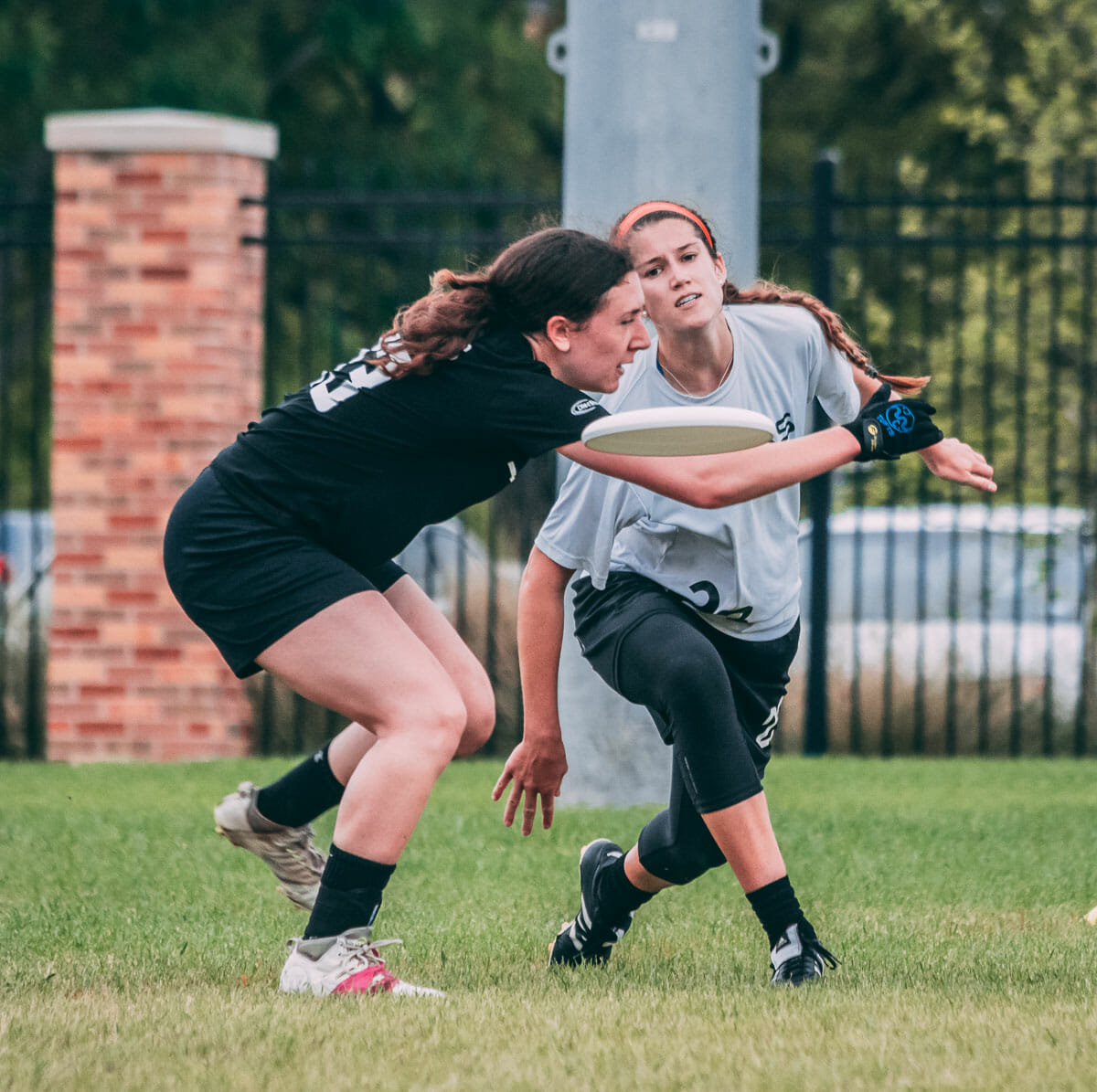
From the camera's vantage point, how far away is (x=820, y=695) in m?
8.40

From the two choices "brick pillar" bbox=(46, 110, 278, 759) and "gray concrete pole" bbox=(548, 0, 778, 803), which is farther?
"brick pillar" bbox=(46, 110, 278, 759)

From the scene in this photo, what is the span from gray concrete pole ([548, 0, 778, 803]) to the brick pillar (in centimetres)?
214

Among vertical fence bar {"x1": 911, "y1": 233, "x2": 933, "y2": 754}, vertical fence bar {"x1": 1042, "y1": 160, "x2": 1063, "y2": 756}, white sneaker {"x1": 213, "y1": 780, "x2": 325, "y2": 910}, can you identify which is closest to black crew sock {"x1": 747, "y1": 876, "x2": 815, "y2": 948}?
white sneaker {"x1": 213, "y1": 780, "x2": 325, "y2": 910}

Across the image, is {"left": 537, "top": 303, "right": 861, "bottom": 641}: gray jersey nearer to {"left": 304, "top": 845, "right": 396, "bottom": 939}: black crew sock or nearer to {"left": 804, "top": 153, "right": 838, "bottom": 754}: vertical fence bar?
{"left": 304, "top": 845, "right": 396, "bottom": 939}: black crew sock

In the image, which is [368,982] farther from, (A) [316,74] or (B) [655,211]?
(A) [316,74]

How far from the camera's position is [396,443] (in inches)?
140

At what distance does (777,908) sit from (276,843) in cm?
130

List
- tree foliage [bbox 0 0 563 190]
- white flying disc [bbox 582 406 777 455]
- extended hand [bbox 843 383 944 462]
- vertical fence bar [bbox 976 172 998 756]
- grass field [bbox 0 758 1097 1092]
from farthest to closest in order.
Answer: tree foliage [bbox 0 0 563 190]
vertical fence bar [bbox 976 172 998 756]
extended hand [bbox 843 383 944 462]
white flying disc [bbox 582 406 777 455]
grass field [bbox 0 758 1097 1092]

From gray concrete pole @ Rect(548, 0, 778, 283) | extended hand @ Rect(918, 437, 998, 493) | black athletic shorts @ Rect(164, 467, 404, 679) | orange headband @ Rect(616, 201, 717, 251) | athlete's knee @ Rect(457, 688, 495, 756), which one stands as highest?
Answer: gray concrete pole @ Rect(548, 0, 778, 283)

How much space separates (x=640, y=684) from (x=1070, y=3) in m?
9.58

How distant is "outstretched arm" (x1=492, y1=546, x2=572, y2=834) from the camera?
153 inches

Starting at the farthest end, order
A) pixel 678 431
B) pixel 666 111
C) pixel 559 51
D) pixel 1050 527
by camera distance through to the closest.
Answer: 1. pixel 1050 527
2. pixel 559 51
3. pixel 666 111
4. pixel 678 431

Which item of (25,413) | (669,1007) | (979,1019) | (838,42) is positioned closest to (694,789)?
(669,1007)

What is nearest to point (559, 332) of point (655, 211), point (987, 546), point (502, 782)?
point (655, 211)
